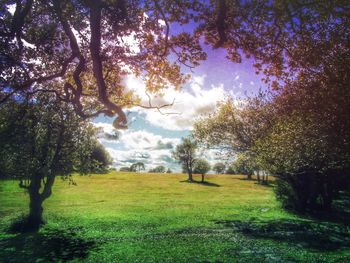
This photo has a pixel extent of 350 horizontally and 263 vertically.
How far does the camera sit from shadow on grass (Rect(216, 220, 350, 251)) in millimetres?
24531

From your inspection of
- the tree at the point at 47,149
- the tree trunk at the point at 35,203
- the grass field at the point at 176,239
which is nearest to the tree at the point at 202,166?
the grass field at the point at 176,239

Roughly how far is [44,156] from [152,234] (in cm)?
1295

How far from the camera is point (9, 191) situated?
2478 inches

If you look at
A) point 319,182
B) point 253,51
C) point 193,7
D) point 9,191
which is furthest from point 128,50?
point 9,191

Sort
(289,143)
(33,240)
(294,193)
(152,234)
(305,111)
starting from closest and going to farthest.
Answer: (305,111) → (33,240) → (152,234) → (289,143) → (294,193)

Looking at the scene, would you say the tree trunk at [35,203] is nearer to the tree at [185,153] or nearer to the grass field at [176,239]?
the grass field at [176,239]

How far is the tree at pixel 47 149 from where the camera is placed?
29312 millimetres

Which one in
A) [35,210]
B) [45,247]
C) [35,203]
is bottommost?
[45,247]

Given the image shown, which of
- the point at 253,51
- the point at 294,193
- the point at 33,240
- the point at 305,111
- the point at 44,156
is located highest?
the point at 253,51

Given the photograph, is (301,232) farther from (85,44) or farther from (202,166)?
(202,166)

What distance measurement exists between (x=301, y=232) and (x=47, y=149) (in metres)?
25.2

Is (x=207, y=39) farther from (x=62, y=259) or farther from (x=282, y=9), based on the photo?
(x=62, y=259)

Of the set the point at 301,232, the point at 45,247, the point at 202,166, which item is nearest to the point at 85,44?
the point at 45,247

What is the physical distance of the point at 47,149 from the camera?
30.9m
